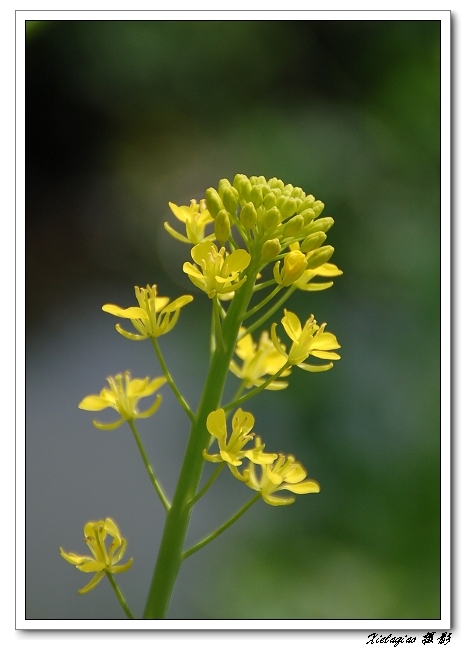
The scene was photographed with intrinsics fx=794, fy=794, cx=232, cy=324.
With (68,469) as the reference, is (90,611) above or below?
below

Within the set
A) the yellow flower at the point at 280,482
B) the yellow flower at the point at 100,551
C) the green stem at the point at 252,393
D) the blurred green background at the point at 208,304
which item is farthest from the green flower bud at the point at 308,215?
the blurred green background at the point at 208,304

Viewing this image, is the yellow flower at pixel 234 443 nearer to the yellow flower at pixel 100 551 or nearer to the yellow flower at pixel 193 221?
the yellow flower at pixel 100 551

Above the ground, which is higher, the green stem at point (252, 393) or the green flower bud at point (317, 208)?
the green flower bud at point (317, 208)

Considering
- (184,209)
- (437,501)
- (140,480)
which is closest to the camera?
(184,209)

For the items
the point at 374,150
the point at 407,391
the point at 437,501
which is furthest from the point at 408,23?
the point at 437,501

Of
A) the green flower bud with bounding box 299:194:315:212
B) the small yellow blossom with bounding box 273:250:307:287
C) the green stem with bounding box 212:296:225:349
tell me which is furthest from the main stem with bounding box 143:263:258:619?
the green flower bud with bounding box 299:194:315:212

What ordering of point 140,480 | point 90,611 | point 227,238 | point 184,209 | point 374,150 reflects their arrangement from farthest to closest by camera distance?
1. point 374,150
2. point 140,480
3. point 90,611
4. point 184,209
5. point 227,238
